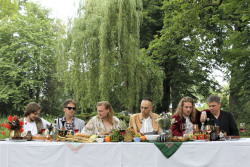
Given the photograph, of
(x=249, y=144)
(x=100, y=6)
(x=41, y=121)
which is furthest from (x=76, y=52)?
(x=249, y=144)

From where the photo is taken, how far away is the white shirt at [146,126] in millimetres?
5621

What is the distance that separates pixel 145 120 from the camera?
5719 mm

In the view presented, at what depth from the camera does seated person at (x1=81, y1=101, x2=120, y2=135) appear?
5.52 meters

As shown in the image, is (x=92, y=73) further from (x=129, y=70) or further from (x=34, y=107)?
(x=34, y=107)

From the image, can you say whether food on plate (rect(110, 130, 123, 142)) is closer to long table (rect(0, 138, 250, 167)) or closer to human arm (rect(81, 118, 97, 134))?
long table (rect(0, 138, 250, 167))

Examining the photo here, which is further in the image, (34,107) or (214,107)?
(34,107)

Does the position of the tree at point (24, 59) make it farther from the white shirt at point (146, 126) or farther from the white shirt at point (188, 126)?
the white shirt at point (188, 126)

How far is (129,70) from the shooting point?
16.5m

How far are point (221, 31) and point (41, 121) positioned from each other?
622 inches

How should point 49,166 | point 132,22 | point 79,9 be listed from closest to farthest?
point 49,166 < point 132,22 < point 79,9

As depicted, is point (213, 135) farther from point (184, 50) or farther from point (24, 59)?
point (24, 59)

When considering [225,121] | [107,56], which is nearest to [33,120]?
[225,121]

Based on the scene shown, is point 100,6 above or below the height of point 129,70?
above

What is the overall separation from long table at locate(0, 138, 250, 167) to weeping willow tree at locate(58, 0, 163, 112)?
1107 cm
